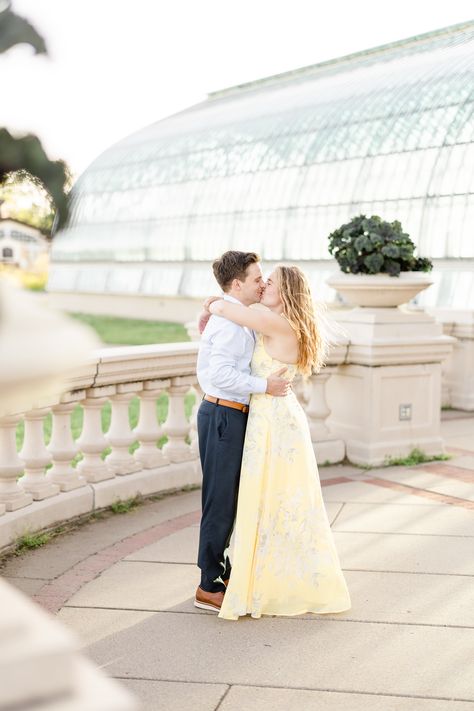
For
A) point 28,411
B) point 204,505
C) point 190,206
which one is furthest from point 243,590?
point 190,206

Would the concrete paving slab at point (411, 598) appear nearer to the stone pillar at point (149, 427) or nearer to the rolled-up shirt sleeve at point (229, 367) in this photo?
the rolled-up shirt sleeve at point (229, 367)

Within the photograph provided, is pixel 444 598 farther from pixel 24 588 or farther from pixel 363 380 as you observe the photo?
pixel 363 380

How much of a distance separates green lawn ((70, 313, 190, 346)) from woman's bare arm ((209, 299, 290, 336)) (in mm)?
16764

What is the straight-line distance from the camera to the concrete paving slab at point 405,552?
4777mm

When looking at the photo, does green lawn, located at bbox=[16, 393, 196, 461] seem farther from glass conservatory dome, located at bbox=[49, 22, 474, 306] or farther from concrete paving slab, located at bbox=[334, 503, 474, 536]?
glass conservatory dome, located at bbox=[49, 22, 474, 306]

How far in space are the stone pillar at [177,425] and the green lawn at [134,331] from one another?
14272 mm

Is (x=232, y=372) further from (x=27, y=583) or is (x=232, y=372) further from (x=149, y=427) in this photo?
(x=149, y=427)

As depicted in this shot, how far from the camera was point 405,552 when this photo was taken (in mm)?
5035

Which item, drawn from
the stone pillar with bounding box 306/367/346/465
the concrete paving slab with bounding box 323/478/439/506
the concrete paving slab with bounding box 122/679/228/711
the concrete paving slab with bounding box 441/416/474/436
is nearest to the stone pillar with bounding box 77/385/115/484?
the concrete paving slab with bounding box 323/478/439/506

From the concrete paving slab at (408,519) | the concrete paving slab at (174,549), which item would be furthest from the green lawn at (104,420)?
the concrete paving slab at (174,549)

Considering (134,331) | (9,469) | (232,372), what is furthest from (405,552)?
(134,331)

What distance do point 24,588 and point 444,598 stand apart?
6.79ft

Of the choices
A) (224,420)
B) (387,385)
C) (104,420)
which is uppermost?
(224,420)

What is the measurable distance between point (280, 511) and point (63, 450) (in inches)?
78.1
